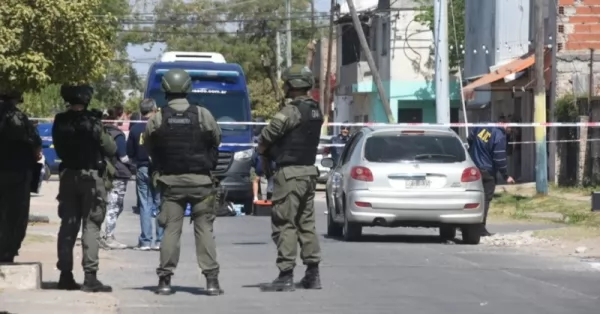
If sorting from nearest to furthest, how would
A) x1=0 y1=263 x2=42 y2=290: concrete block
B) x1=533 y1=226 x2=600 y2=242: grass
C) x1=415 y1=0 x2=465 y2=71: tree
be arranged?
x1=0 y1=263 x2=42 y2=290: concrete block → x1=533 y1=226 x2=600 y2=242: grass → x1=415 y1=0 x2=465 y2=71: tree

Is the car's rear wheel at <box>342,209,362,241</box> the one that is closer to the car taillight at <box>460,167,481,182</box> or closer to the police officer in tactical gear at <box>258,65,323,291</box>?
the car taillight at <box>460,167,481,182</box>

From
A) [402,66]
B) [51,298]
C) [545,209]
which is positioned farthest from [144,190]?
[402,66]

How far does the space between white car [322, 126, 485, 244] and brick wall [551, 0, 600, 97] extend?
15621mm

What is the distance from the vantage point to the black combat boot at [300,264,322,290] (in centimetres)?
1166

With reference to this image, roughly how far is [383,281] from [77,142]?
3.18 metres

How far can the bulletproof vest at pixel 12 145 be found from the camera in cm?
1166

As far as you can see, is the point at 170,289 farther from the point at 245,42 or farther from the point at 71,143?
the point at 245,42

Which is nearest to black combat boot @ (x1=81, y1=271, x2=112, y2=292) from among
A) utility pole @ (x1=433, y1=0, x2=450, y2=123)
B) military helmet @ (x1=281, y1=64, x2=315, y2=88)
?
military helmet @ (x1=281, y1=64, x2=315, y2=88)

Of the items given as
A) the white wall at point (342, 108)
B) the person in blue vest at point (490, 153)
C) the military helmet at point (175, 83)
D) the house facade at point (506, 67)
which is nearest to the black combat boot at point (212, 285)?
the military helmet at point (175, 83)

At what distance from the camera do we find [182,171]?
1112 centimetres

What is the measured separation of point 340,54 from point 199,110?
55.1 m

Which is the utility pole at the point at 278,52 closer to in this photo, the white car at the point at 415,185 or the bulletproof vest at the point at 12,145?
Result: the white car at the point at 415,185

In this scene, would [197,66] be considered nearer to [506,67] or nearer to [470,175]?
[470,175]

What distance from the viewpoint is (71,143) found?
11.7 metres
